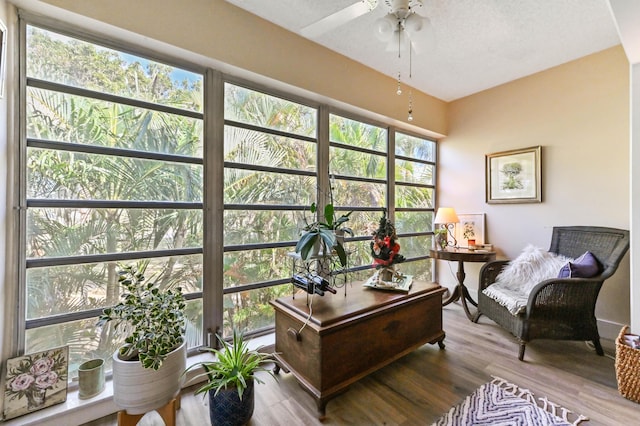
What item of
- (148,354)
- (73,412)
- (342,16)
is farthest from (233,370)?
(342,16)

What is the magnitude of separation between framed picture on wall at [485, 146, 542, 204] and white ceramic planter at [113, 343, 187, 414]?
3931mm

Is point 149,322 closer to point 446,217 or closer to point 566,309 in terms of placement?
point 566,309

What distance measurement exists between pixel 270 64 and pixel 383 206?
2101mm

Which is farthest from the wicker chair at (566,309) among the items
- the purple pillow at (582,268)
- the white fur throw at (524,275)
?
the white fur throw at (524,275)

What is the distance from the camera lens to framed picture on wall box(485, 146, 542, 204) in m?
3.16

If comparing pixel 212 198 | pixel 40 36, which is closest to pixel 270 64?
pixel 212 198

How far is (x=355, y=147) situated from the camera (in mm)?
3174

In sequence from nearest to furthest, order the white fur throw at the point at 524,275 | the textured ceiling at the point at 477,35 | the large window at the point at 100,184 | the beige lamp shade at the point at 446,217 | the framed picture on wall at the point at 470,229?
the large window at the point at 100,184 < the textured ceiling at the point at 477,35 < the white fur throw at the point at 524,275 < the beige lamp shade at the point at 446,217 < the framed picture on wall at the point at 470,229

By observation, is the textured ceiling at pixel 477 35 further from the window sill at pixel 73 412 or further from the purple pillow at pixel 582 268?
the window sill at pixel 73 412

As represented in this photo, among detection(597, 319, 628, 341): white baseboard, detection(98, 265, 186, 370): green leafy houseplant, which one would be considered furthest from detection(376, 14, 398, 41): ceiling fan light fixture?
detection(597, 319, 628, 341): white baseboard

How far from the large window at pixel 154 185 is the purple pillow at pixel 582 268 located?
2152 millimetres

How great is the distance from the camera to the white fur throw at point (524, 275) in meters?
2.53

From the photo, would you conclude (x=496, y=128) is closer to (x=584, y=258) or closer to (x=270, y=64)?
(x=584, y=258)

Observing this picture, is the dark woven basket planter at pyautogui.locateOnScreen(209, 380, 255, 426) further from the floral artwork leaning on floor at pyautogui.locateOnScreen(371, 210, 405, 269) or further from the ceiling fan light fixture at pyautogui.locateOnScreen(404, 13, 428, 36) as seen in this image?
the ceiling fan light fixture at pyautogui.locateOnScreen(404, 13, 428, 36)
